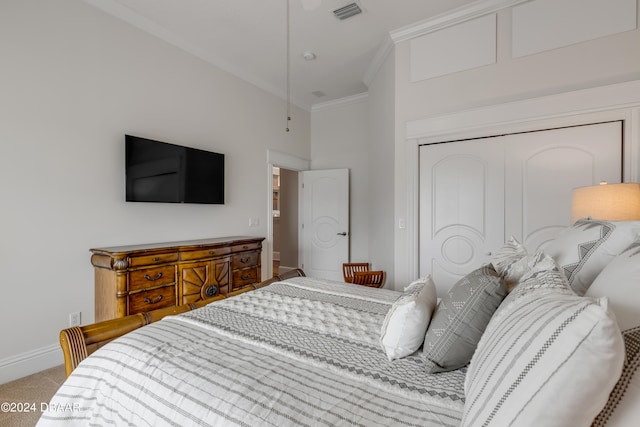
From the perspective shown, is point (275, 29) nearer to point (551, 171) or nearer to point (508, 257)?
point (551, 171)

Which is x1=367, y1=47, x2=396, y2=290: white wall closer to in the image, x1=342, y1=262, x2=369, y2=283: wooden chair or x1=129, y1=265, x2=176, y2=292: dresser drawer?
x1=342, y1=262, x2=369, y2=283: wooden chair

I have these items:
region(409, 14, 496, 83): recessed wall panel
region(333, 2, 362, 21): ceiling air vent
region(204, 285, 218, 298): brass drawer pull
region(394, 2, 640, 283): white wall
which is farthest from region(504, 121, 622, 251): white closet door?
region(204, 285, 218, 298): brass drawer pull

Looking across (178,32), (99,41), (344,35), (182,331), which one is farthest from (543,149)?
(99,41)

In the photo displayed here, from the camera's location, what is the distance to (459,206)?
113 inches

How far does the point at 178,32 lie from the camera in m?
3.17

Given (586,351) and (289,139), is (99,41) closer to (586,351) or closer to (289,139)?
(289,139)

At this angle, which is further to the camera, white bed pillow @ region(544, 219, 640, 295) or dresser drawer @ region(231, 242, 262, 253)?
dresser drawer @ region(231, 242, 262, 253)

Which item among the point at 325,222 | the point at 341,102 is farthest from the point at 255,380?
the point at 341,102

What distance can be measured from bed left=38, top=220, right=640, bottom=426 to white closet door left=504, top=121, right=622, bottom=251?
4.56ft

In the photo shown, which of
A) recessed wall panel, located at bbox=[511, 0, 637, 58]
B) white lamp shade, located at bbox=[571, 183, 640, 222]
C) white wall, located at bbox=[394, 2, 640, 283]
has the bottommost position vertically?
white lamp shade, located at bbox=[571, 183, 640, 222]

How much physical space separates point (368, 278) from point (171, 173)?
7.68 feet

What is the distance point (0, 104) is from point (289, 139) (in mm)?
3322

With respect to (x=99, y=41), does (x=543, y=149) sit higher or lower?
lower

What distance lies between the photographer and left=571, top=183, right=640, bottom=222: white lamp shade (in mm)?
1785
